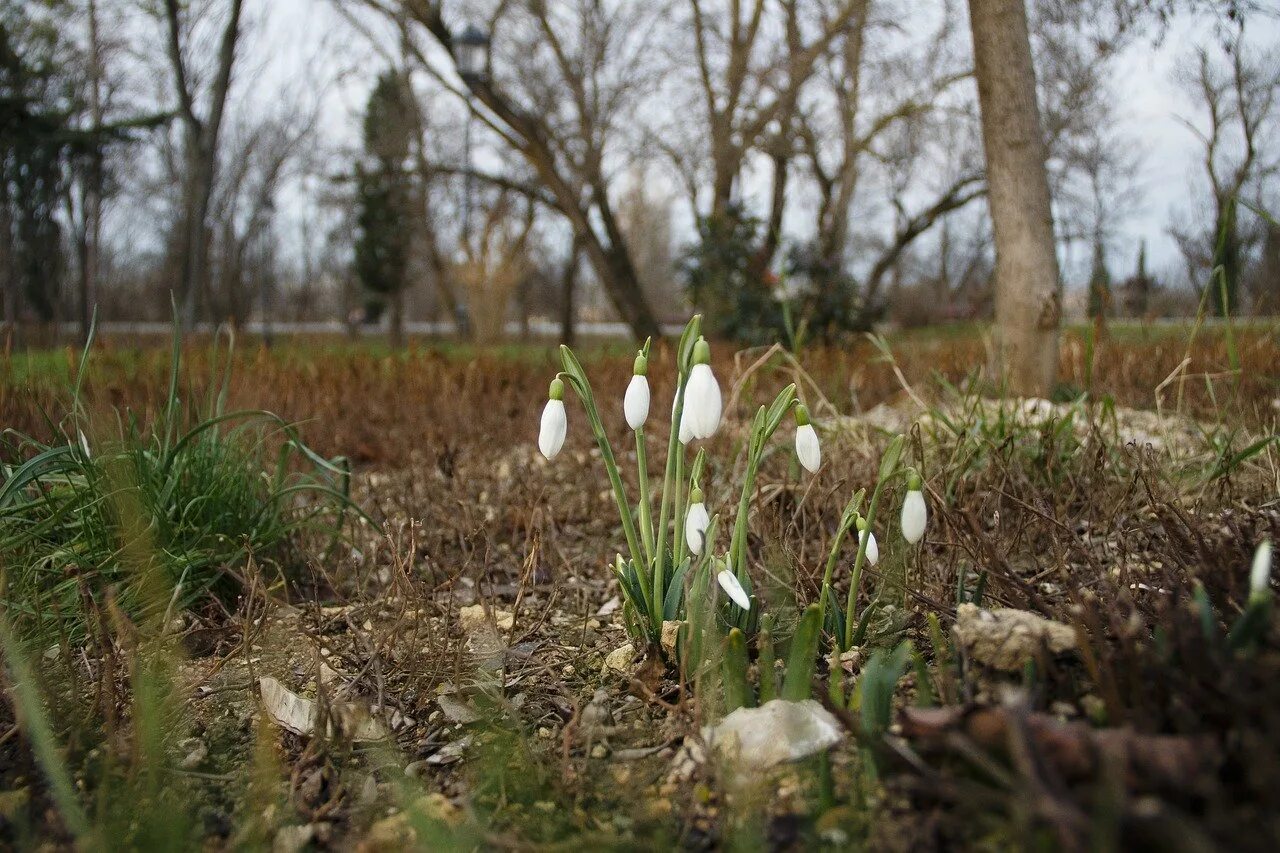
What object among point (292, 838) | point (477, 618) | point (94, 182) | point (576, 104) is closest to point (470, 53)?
point (576, 104)

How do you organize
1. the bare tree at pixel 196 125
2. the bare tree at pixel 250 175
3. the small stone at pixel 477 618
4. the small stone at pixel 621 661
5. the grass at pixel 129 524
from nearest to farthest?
the small stone at pixel 621 661, the grass at pixel 129 524, the small stone at pixel 477 618, the bare tree at pixel 196 125, the bare tree at pixel 250 175

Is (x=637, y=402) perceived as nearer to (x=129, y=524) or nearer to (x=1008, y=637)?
(x=1008, y=637)

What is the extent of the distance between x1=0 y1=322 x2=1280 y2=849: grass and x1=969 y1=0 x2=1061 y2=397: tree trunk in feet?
5.80

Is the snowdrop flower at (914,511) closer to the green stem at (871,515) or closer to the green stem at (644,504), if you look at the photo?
the green stem at (871,515)

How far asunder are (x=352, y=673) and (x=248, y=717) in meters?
0.21

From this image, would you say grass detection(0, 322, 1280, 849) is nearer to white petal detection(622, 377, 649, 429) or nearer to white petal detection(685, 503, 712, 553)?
white petal detection(685, 503, 712, 553)

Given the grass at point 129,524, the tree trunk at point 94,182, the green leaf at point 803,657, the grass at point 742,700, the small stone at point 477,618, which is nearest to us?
the grass at point 742,700

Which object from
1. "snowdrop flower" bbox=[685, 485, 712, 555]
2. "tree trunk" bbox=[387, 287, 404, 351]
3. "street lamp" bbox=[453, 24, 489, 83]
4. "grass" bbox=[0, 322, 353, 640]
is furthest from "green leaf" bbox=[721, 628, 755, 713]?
"tree trunk" bbox=[387, 287, 404, 351]

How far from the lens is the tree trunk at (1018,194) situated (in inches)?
182

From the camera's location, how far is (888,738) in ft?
4.16

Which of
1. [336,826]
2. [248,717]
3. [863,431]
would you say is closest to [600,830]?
[336,826]

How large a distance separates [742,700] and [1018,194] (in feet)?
→ 13.4

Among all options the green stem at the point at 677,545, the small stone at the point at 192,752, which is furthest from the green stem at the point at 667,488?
the small stone at the point at 192,752

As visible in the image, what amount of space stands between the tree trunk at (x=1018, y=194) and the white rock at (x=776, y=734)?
3.68 metres
